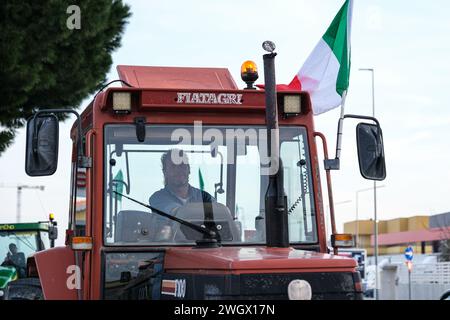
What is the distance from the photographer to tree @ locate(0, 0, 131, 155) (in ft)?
56.1

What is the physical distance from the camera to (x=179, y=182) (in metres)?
6.53

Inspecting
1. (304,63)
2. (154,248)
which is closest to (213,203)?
(154,248)

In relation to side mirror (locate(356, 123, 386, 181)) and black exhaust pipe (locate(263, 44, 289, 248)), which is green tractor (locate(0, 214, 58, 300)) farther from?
black exhaust pipe (locate(263, 44, 289, 248))

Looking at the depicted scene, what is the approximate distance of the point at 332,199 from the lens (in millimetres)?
6723

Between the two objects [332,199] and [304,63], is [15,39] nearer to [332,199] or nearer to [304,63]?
[304,63]

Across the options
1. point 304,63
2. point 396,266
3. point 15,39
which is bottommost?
point 396,266

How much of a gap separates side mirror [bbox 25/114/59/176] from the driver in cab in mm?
708

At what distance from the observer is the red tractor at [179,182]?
20.6 feet

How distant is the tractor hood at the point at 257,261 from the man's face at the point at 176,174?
2.13 ft

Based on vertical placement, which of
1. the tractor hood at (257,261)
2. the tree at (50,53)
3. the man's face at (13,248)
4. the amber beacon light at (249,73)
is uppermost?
the tree at (50,53)

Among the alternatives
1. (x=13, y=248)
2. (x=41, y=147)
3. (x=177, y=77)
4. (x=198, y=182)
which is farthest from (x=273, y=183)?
(x=13, y=248)

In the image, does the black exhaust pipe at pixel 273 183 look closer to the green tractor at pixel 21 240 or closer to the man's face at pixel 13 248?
the green tractor at pixel 21 240

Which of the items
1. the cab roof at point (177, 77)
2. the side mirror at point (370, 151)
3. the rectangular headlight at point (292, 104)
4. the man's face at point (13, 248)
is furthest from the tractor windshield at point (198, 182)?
the man's face at point (13, 248)
